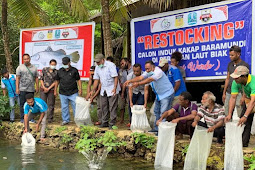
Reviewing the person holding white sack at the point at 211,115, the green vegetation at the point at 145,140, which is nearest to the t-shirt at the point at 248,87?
the person holding white sack at the point at 211,115

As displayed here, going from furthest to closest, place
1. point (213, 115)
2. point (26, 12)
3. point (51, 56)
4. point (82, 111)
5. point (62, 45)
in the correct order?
point (26, 12) → point (51, 56) → point (62, 45) → point (82, 111) → point (213, 115)

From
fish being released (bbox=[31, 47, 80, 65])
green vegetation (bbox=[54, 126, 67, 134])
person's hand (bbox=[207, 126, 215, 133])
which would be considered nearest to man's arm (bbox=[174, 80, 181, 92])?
person's hand (bbox=[207, 126, 215, 133])

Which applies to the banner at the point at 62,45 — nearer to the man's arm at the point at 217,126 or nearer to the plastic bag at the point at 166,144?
the plastic bag at the point at 166,144

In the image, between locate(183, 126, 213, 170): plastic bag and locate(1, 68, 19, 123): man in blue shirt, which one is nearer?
locate(183, 126, 213, 170): plastic bag

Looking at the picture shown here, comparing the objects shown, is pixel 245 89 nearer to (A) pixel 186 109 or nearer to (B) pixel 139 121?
(A) pixel 186 109

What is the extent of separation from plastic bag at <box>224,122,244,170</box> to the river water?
1.60 m

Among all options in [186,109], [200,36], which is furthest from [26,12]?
[186,109]

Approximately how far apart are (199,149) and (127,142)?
2.10m

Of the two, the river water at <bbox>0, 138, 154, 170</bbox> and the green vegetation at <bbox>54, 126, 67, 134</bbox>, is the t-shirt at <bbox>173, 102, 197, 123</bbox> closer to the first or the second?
the river water at <bbox>0, 138, 154, 170</bbox>

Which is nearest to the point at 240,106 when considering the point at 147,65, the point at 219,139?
the point at 219,139

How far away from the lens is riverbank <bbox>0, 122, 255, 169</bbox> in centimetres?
730

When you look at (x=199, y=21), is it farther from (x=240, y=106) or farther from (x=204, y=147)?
(x=204, y=147)

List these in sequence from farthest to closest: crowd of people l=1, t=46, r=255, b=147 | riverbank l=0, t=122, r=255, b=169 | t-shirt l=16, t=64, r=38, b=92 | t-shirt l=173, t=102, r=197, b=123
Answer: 1. t-shirt l=16, t=64, r=38, b=92
2. t-shirt l=173, t=102, r=197, b=123
3. riverbank l=0, t=122, r=255, b=169
4. crowd of people l=1, t=46, r=255, b=147

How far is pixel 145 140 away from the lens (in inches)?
328
